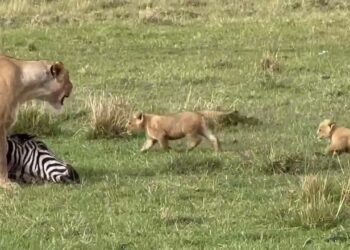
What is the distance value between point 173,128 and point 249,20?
13.3 metres

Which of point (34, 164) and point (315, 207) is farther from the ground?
point (315, 207)

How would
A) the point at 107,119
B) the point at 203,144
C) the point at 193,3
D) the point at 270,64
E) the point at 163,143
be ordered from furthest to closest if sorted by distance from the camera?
the point at 193,3 < the point at 270,64 < the point at 107,119 < the point at 203,144 < the point at 163,143

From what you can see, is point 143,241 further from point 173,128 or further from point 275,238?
point 173,128

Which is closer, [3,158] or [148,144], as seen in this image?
[3,158]

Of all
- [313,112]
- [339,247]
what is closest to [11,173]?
[339,247]

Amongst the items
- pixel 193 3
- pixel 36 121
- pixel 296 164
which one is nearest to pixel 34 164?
pixel 296 164

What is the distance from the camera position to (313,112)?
46.4 ft

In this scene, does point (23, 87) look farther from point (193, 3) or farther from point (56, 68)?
point (193, 3)

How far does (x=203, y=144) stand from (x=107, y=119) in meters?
1.35

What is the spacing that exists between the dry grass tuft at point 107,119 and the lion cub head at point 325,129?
244cm

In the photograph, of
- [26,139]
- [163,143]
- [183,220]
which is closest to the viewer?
[183,220]

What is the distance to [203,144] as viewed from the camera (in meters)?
12.0

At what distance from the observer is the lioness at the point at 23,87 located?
9555mm

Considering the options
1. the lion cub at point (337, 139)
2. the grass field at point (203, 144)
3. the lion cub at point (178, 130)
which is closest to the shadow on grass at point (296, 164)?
the grass field at point (203, 144)
